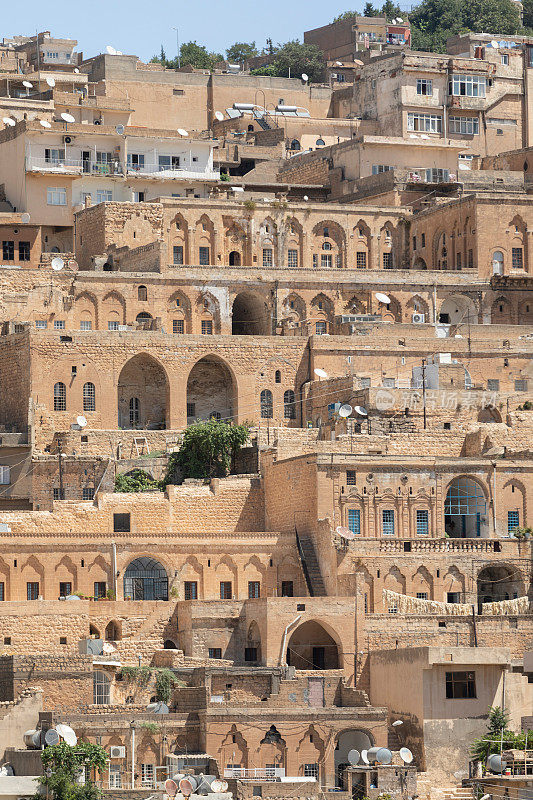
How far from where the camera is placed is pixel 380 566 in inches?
2402

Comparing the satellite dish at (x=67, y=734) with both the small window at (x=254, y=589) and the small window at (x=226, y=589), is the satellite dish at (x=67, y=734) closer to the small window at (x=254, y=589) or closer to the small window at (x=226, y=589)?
the small window at (x=226, y=589)

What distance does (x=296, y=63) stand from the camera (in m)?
113

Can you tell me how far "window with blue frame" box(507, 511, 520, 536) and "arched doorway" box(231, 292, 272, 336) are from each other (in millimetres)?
14887

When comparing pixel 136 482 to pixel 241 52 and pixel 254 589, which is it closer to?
pixel 254 589

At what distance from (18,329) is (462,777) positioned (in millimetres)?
26084

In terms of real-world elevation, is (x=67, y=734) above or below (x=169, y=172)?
below

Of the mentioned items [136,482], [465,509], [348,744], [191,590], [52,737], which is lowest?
[348,744]

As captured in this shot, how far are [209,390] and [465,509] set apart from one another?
1298 cm

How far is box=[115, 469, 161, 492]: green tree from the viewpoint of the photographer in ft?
219

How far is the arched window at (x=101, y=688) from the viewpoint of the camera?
5475cm

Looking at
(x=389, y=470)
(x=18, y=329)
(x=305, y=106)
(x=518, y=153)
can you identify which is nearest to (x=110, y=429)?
(x=18, y=329)

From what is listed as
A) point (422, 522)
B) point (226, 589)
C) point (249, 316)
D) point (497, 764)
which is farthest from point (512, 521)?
point (249, 316)

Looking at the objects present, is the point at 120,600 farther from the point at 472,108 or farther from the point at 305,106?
the point at 305,106

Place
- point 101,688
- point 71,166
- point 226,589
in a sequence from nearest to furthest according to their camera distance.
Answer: point 101,688, point 226,589, point 71,166
